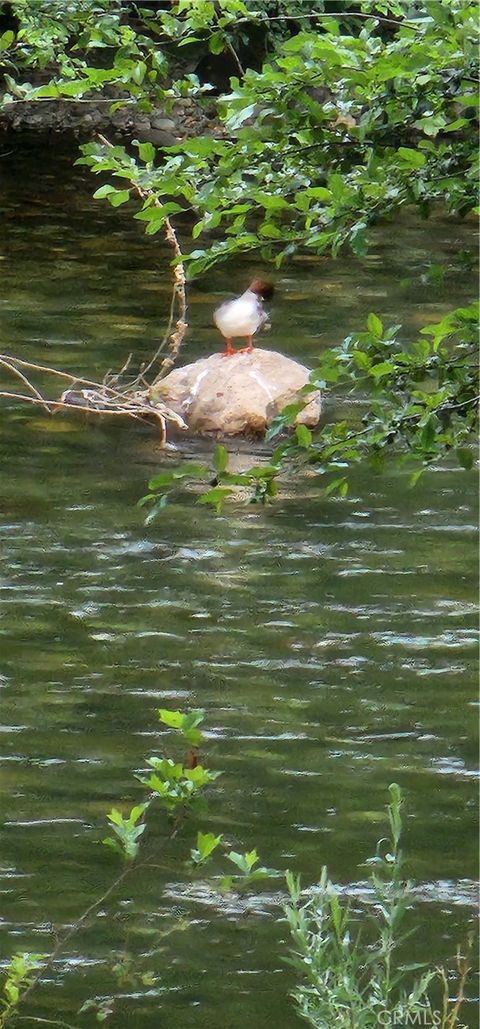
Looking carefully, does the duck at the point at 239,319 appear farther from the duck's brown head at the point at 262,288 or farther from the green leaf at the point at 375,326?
the green leaf at the point at 375,326

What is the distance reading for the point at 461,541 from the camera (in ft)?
36.3

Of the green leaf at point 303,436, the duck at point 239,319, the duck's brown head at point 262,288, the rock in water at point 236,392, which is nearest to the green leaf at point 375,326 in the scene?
the green leaf at point 303,436

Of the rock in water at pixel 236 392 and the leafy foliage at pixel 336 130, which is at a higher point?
the leafy foliage at pixel 336 130

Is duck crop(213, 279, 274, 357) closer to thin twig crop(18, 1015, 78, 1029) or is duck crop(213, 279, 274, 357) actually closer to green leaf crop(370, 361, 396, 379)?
thin twig crop(18, 1015, 78, 1029)

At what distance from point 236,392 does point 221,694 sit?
4.91m

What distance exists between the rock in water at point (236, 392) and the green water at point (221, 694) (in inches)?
19.4

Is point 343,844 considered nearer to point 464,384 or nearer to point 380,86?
point 464,384

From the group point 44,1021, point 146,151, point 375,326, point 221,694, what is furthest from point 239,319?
point 375,326

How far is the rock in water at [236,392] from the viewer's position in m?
13.2

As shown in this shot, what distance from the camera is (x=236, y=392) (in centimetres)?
1338

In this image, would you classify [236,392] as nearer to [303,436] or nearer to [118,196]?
[118,196]

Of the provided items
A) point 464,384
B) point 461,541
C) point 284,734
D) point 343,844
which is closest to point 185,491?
point 461,541

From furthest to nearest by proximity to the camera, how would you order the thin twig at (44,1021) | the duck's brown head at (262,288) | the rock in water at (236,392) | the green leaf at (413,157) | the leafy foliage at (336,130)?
the duck's brown head at (262,288)
the rock in water at (236,392)
the thin twig at (44,1021)
the green leaf at (413,157)
the leafy foliage at (336,130)

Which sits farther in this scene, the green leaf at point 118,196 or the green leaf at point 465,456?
the green leaf at point 118,196
